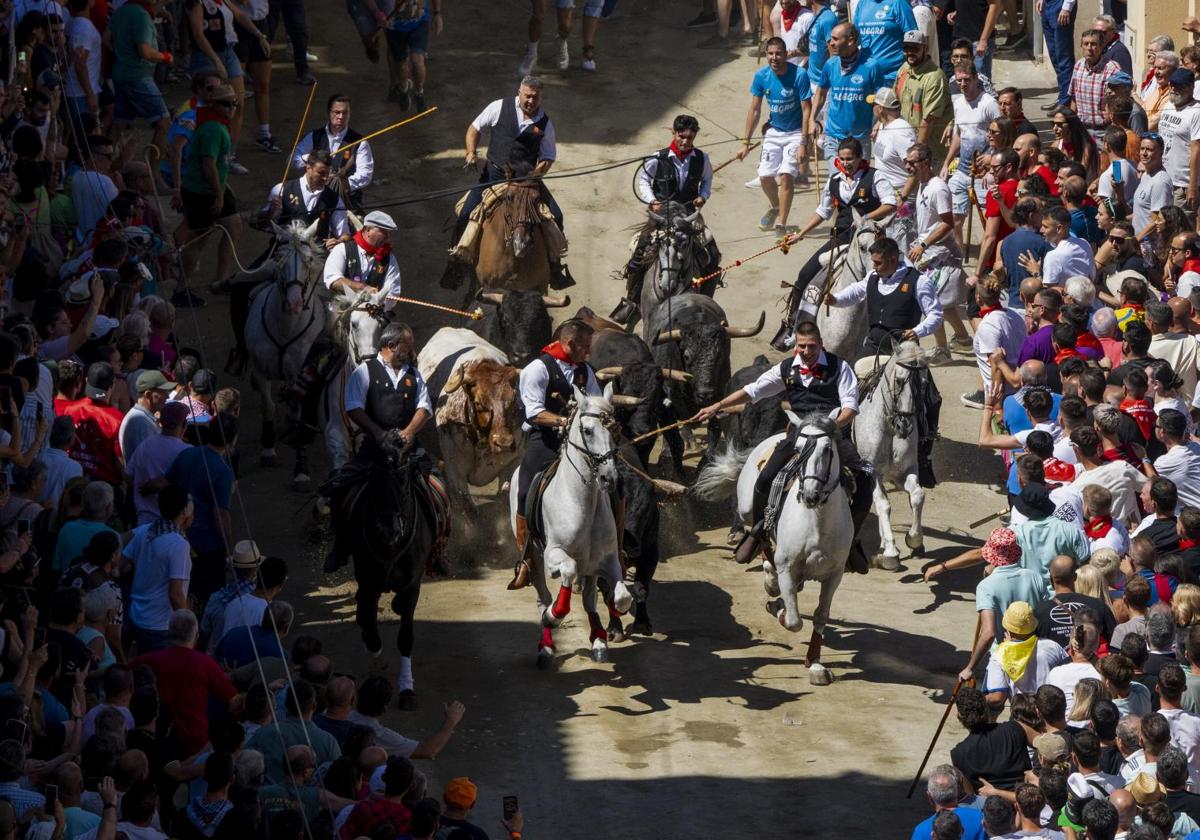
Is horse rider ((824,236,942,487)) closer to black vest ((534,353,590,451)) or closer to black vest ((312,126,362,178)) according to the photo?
black vest ((534,353,590,451))

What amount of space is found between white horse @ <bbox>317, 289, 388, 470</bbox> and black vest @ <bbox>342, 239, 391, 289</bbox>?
1.12 metres

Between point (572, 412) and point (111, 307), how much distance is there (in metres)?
3.51

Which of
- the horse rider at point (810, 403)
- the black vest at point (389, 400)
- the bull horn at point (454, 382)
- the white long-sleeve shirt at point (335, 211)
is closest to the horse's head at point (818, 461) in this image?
the horse rider at point (810, 403)

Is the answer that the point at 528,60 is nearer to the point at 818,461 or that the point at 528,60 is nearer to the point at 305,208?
the point at 305,208

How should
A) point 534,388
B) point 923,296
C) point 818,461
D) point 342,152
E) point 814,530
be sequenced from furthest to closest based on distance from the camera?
1. point 342,152
2. point 923,296
3. point 534,388
4. point 814,530
5. point 818,461

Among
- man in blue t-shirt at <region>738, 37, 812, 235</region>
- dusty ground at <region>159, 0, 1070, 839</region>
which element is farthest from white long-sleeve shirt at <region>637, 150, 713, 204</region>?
man in blue t-shirt at <region>738, 37, 812, 235</region>

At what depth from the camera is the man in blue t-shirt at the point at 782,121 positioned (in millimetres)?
20547

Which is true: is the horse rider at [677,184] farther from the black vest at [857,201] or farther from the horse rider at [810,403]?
the horse rider at [810,403]

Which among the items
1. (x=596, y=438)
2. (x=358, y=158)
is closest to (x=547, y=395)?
(x=596, y=438)

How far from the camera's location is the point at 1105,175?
56.1ft

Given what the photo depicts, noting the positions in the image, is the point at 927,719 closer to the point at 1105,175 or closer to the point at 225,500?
the point at 225,500

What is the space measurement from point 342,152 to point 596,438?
6111 millimetres

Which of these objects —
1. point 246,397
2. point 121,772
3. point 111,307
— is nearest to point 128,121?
point 246,397

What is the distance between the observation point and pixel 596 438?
12.3m
